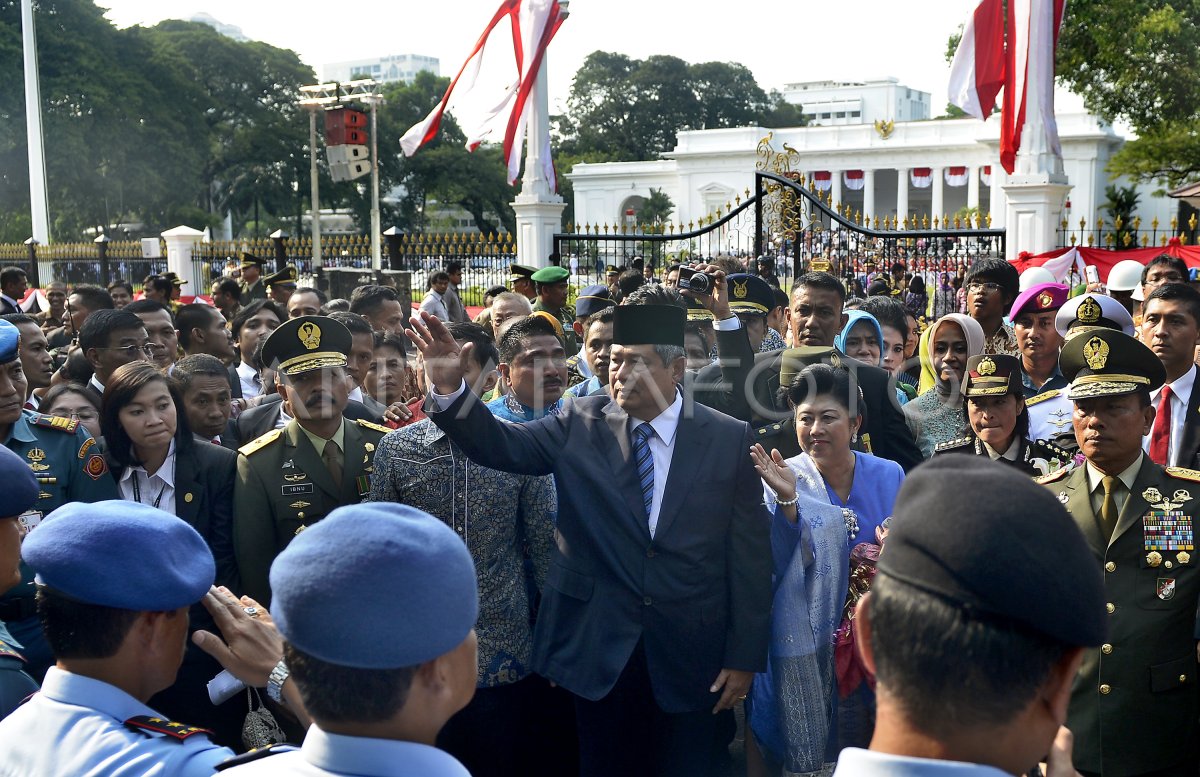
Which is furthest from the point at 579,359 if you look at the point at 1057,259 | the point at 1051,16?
the point at 1051,16

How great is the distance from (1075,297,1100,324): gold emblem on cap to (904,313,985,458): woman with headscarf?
0.47 metres

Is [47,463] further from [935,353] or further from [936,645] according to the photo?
[935,353]

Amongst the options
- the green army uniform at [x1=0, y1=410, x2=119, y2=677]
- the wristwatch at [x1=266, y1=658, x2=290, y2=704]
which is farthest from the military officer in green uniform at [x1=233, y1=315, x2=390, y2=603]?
the wristwatch at [x1=266, y1=658, x2=290, y2=704]

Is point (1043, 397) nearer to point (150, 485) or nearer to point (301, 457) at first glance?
point (301, 457)

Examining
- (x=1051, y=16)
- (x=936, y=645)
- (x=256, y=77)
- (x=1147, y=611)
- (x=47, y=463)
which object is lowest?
(x=1147, y=611)

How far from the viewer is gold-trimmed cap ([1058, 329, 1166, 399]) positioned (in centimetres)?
356

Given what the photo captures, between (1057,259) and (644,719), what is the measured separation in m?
8.92

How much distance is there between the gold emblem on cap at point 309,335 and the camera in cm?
433

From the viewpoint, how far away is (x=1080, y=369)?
12.0ft

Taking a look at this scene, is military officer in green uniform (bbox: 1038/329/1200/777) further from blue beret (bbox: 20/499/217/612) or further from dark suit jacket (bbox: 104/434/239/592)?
dark suit jacket (bbox: 104/434/239/592)

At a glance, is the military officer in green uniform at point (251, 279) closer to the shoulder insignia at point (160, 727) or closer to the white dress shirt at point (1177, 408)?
the white dress shirt at point (1177, 408)

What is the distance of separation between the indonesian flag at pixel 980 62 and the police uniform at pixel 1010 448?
8443 mm

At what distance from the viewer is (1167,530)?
337cm

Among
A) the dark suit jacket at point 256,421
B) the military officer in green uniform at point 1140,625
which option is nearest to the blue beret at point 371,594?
the military officer in green uniform at point 1140,625
